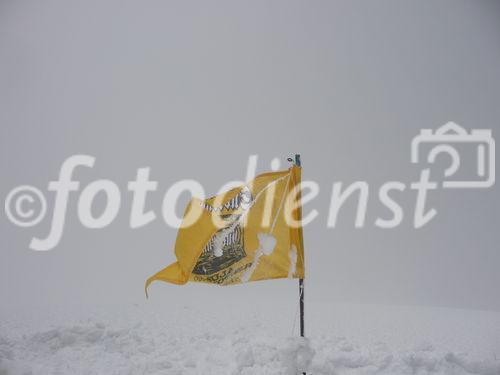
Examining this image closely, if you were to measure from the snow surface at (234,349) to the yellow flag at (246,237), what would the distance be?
57.0 inches

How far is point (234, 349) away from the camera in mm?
14141

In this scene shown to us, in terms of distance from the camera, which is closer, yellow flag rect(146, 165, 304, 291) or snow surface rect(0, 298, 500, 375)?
yellow flag rect(146, 165, 304, 291)

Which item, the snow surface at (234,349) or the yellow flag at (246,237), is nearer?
the yellow flag at (246,237)

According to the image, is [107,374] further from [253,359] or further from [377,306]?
[377,306]

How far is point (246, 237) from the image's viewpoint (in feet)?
28.7

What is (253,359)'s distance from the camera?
1180cm

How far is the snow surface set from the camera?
11680 millimetres

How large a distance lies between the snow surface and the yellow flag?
1.45 metres

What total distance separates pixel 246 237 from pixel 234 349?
22.3ft

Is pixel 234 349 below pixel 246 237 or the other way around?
below

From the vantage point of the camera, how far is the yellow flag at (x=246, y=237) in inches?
336

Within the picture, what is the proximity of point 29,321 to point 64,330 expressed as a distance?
25.2 feet

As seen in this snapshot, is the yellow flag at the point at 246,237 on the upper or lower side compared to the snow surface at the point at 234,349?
upper

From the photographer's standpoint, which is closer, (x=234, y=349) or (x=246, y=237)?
(x=246, y=237)
